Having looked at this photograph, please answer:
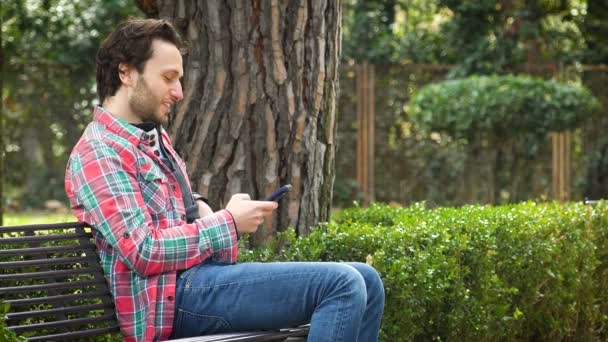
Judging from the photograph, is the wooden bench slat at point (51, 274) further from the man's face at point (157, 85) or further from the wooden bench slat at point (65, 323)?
the man's face at point (157, 85)

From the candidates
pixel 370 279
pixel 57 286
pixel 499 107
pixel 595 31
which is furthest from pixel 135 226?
pixel 595 31

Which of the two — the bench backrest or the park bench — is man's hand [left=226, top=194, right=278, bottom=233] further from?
the bench backrest

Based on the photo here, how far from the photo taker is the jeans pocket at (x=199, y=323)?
3121 mm

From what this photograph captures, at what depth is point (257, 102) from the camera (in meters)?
4.56

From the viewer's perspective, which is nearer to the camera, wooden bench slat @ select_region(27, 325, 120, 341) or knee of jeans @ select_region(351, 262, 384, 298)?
wooden bench slat @ select_region(27, 325, 120, 341)

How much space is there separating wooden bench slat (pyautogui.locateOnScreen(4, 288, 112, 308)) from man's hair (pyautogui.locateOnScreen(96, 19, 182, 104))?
646 mm

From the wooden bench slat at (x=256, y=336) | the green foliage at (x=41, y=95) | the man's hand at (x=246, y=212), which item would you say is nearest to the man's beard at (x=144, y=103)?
the man's hand at (x=246, y=212)

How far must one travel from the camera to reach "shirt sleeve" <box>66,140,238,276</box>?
9.82ft

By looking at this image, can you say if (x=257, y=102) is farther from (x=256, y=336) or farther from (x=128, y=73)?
(x=256, y=336)

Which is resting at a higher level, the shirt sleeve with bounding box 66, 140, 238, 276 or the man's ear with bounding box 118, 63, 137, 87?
the man's ear with bounding box 118, 63, 137, 87

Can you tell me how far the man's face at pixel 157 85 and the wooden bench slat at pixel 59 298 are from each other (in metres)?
0.59

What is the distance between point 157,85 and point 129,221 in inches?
Result: 19.6

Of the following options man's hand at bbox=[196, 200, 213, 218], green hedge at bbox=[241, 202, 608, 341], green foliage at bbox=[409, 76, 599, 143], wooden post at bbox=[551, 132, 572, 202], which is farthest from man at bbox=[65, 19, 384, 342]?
wooden post at bbox=[551, 132, 572, 202]

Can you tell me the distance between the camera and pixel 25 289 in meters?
3.02
